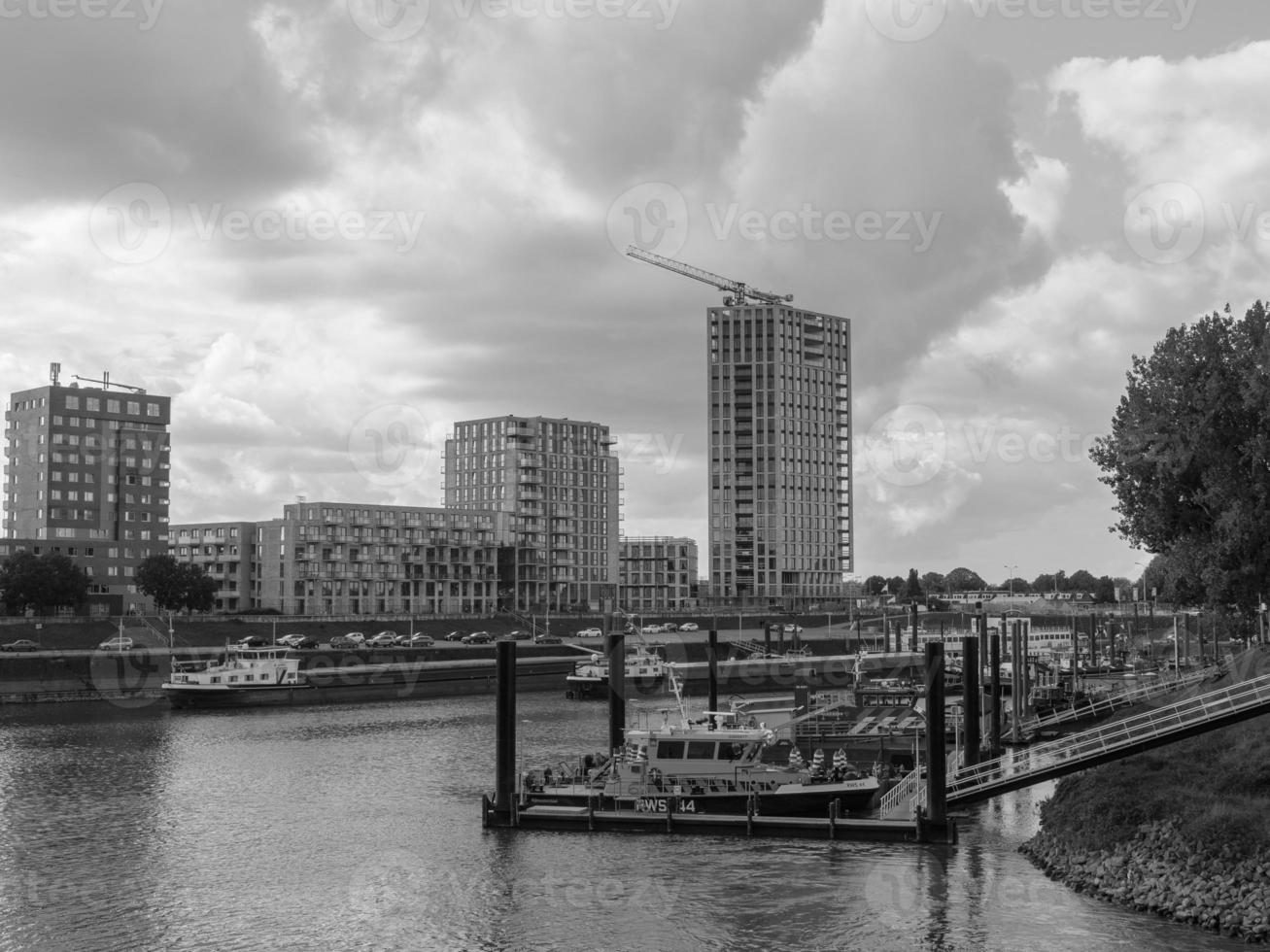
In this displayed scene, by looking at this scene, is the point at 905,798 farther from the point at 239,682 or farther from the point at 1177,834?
the point at 239,682

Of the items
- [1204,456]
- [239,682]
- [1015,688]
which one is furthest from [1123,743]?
[239,682]

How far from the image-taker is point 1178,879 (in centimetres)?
3753

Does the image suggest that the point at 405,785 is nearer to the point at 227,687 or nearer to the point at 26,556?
the point at 227,687

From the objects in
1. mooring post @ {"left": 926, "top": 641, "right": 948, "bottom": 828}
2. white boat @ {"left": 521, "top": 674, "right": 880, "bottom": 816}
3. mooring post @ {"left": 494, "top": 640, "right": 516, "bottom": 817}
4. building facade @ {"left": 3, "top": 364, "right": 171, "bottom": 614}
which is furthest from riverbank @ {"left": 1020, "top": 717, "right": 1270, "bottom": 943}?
building facade @ {"left": 3, "top": 364, "right": 171, "bottom": 614}

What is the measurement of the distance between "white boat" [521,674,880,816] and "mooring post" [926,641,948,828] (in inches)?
194

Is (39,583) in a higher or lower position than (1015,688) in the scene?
higher

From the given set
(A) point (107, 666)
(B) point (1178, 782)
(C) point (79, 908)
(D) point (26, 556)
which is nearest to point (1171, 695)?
(B) point (1178, 782)

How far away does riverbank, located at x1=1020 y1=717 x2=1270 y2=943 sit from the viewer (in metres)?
36.0

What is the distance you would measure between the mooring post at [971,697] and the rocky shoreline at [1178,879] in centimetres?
1112

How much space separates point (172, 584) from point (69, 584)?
1295cm

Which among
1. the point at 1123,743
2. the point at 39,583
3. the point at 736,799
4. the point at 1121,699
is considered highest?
the point at 39,583

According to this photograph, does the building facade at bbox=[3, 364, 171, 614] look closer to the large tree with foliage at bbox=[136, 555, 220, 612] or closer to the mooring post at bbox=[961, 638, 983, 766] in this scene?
the large tree with foliage at bbox=[136, 555, 220, 612]

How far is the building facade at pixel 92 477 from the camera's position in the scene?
16888 centimetres

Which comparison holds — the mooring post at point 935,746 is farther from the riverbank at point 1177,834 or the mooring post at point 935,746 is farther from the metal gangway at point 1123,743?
the riverbank at point 1177,834
